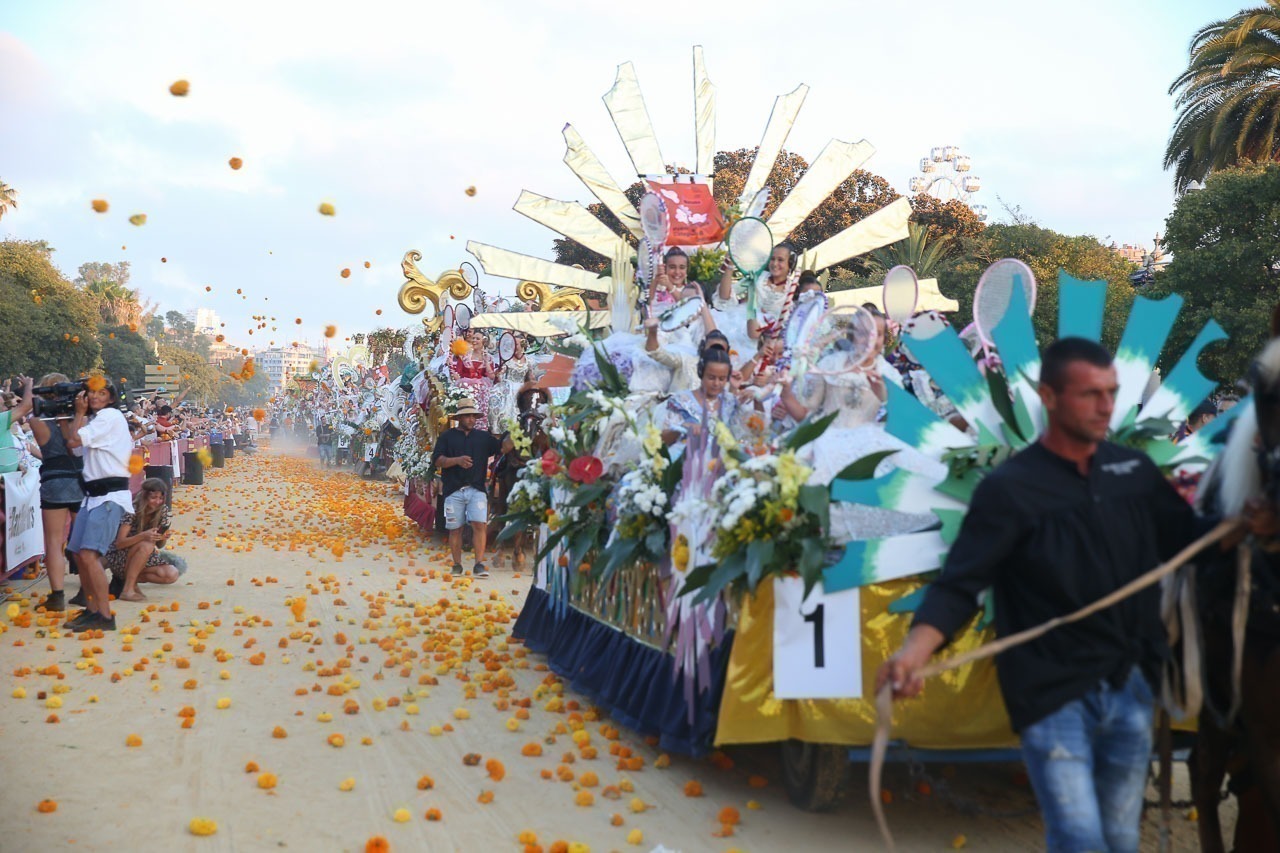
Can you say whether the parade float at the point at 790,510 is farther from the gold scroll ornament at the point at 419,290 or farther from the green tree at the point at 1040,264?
the green tree at the point at 1040,264

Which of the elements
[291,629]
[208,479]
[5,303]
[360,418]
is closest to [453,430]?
[291,629]

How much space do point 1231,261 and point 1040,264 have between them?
668 cm

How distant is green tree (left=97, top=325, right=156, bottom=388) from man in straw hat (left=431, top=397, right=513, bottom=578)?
4840cm

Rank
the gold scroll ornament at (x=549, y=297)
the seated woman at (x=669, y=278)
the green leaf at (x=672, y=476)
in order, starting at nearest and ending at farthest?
1. the green leaf at (x=672, y=476)
2. the seated woman at (x=669, y=278)
3. the gold scroll ornament at (x=549, y=297)

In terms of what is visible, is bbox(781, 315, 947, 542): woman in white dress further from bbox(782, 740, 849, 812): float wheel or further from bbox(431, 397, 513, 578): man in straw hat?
bbox(431, 397, 513, 578): man in straw hat

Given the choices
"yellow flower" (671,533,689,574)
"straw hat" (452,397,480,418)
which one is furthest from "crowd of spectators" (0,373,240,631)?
"yellow flower" (671,533,689,574)

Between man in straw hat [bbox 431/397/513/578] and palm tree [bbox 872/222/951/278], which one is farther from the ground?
palm tree [bbox 872/222/951/278]

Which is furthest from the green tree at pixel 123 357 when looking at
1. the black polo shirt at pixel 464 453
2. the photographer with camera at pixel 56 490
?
the photographer with camera at pixel 56 490

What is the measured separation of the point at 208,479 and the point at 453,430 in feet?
60.8

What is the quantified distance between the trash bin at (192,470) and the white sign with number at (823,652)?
23.7 meters

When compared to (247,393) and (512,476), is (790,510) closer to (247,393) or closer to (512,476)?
(512,476)

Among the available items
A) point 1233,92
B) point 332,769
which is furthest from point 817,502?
point 1233,92

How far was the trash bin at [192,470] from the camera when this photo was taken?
26.2m

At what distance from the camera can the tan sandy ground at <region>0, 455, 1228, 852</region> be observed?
4.71 m
